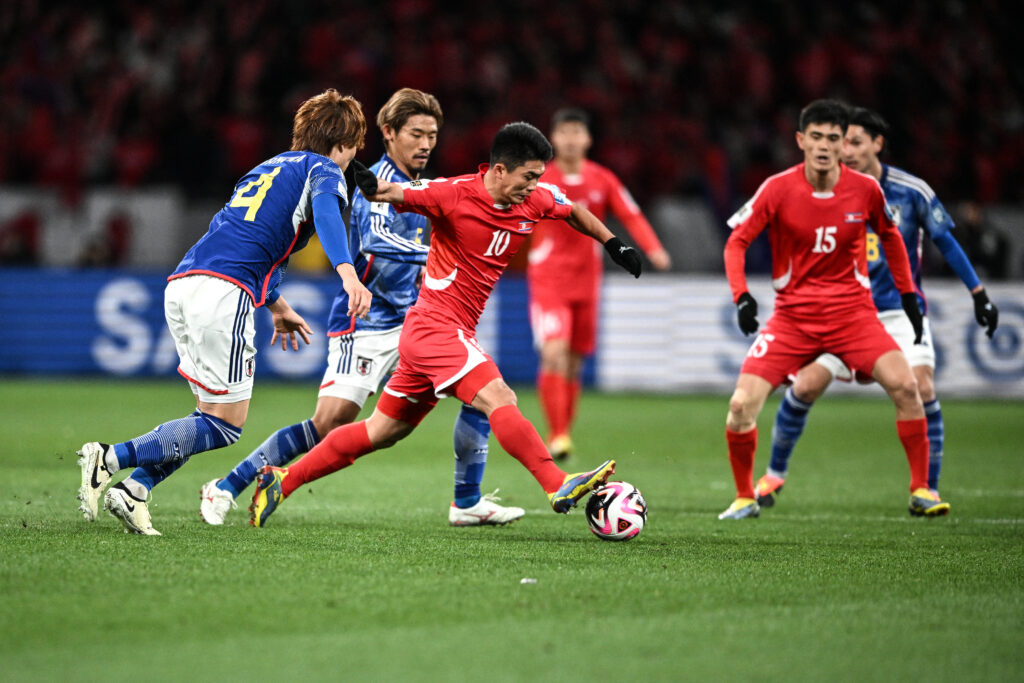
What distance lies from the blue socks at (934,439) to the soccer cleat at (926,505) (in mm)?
574

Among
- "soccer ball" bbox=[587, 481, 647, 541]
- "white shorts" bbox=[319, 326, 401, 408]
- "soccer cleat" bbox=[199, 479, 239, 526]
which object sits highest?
"white shorts" bbox=[319, 326, 401, 408]

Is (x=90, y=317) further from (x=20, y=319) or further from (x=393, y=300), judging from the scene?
(x=393, y=300)

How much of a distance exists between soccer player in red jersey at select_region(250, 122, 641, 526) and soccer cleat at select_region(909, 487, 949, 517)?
2319 millimetres

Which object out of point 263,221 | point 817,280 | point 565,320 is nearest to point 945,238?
point 817,280

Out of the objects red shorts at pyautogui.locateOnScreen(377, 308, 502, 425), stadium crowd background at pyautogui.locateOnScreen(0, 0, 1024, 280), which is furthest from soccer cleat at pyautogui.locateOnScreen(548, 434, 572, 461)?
stadium crowd background at pyautogui.locateOnScreen(0, 0, 1024, 280)

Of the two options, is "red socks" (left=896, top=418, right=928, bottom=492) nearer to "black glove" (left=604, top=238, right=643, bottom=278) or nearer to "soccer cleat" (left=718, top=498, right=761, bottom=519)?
"soccer cleat" (left=718, top=498, right=761, bottom=519)

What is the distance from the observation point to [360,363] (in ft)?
20.7

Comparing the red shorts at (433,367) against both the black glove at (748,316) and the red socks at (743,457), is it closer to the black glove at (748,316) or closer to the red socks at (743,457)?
the black glove at (748,316)

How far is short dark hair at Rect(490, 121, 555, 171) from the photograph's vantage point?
538cm

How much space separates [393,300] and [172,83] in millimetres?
14027

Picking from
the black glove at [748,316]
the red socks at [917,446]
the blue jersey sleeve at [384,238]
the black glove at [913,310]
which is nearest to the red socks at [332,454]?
the blue jersey sleeve at [384,238]

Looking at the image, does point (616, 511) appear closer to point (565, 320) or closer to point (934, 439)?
point (934, 439)

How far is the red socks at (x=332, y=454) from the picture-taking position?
5.75m

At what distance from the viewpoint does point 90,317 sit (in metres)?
15.8
